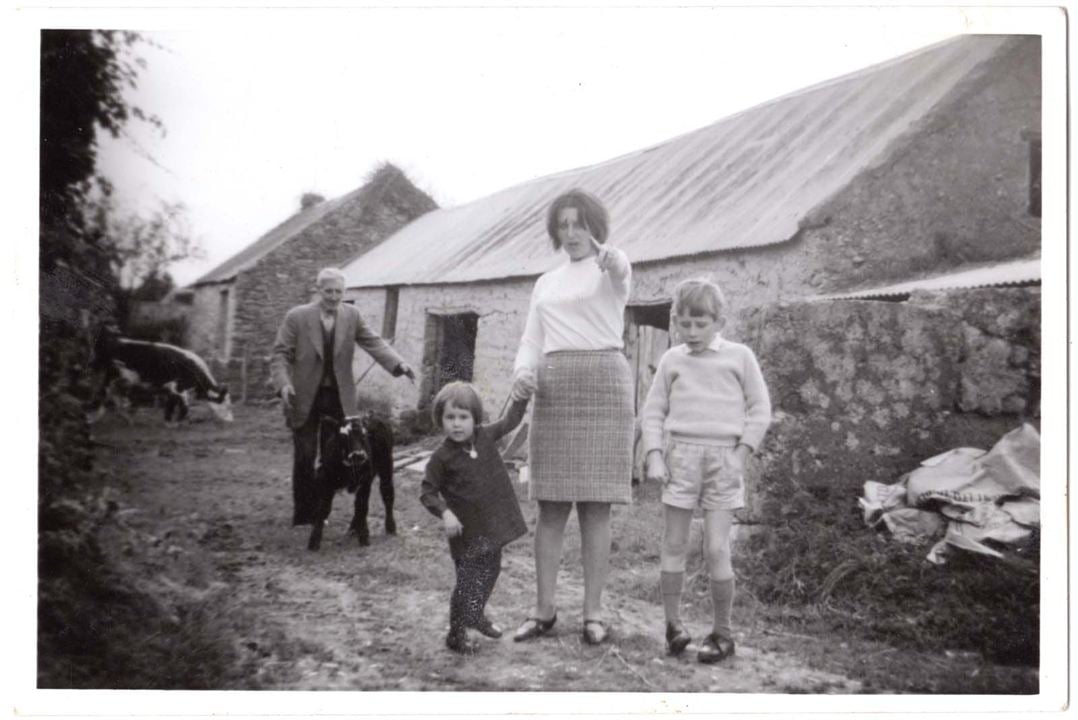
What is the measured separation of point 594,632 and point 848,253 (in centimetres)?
261

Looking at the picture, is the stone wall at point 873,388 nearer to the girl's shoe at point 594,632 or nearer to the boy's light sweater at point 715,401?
the boy's light sweater at point 715,401

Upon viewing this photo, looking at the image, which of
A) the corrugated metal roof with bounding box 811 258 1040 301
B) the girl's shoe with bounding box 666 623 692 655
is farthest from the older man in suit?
the corrugated metal roof with bounding box 811 258 1040 301

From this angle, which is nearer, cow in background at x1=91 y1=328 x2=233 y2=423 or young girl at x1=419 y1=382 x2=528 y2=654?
young girl at x1=419 y1=382 x2=528 y2=654

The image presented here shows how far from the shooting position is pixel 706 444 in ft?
8.25

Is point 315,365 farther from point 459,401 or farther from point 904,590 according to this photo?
point 904,590

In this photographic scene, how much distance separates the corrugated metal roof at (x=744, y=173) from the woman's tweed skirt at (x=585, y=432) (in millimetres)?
1222

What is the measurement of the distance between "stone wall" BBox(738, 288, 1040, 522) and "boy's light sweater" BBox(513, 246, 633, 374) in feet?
3.27

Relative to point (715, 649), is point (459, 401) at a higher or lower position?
higher

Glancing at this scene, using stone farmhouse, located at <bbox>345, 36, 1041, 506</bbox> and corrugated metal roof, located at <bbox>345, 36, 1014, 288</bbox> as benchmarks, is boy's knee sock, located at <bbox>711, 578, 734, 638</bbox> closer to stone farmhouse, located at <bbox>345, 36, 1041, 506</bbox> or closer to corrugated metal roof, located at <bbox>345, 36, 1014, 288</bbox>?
stone farmhouse, located at <bbox>345, 36, 1041, 506</bbox>

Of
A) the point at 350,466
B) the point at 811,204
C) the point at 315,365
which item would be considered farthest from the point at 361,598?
the point at 811,204

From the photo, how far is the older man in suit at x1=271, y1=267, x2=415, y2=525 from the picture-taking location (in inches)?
128

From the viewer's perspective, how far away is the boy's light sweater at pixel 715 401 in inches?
99.0

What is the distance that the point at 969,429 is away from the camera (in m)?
3.28
